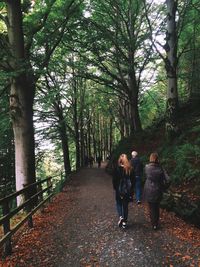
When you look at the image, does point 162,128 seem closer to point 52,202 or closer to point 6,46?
point 52,202

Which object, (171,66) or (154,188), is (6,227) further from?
(171,66)

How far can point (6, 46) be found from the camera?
11.9 metres

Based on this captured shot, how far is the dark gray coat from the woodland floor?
2.81 ft

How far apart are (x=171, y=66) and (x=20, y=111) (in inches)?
276

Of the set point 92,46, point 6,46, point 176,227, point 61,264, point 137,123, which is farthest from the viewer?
point 137,123

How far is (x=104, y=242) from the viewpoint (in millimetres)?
7508

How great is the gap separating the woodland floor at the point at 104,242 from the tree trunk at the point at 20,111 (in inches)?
78.5

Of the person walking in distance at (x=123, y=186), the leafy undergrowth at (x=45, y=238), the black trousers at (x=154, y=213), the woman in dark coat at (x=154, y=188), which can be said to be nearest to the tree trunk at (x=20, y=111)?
the leafy undergrowth at (x=45, y=238)

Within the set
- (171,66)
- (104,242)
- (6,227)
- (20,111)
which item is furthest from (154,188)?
(171,66)

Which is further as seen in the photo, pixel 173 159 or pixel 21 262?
pixel 173 159

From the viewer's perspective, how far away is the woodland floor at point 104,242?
6379 mm

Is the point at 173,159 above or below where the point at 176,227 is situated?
above

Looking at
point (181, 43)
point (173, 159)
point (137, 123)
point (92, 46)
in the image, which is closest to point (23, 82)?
point (173, 159)

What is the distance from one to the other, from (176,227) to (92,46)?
49.4 feet
